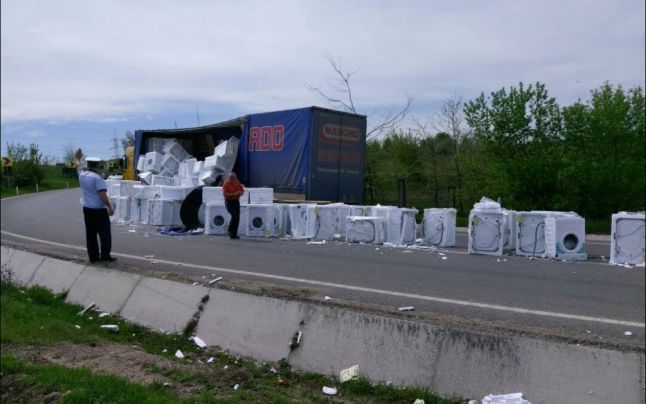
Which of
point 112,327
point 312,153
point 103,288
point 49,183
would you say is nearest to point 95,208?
point 49,183

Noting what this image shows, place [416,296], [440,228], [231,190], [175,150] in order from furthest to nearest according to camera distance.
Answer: [175,150], [231,190], [440,228], [416,296]

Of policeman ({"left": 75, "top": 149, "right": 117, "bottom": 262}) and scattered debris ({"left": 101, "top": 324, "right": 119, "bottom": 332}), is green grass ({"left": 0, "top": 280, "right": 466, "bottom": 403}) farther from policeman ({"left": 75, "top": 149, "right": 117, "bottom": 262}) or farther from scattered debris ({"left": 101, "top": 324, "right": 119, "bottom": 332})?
policeman ({"left": 75, "top": 149, "right": 117, "bottom": 262})

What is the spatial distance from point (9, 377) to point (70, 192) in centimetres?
480

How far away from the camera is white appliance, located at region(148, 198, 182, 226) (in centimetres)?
1583

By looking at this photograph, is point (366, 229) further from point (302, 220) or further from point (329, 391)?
point (329, 391)

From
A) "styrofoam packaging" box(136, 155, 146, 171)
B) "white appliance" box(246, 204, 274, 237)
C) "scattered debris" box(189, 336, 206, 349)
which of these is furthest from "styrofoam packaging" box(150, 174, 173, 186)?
"scattered debris" box(189, 336, 206, 349)

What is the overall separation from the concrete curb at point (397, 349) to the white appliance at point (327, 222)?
23.5 feet

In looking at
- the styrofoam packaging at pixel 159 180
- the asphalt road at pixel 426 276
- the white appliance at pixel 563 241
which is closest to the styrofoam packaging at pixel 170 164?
the styrofoam packaging at pixel 159 180

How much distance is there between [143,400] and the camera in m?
4.18

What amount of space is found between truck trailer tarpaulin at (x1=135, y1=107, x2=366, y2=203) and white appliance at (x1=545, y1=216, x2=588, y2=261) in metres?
7.01

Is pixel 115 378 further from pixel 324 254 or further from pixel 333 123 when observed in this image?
pixel 333 123

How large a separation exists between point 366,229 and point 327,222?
1.27m

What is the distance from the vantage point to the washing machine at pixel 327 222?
13.5 meters

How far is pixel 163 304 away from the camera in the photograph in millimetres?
6273
